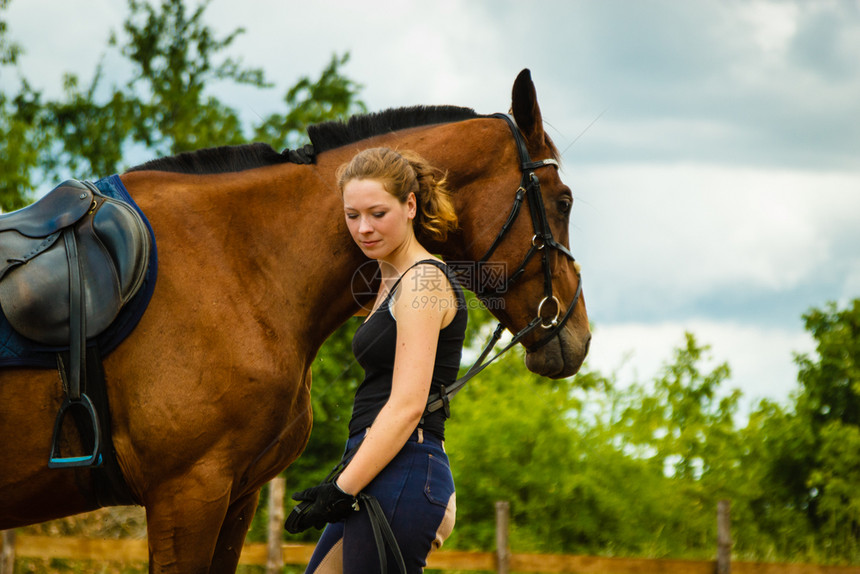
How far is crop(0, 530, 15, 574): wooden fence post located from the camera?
323 inches

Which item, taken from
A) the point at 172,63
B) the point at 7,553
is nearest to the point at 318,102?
the point at 172,63

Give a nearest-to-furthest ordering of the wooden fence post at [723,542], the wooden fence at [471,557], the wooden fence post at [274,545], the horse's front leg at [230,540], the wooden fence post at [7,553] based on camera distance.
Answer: the horse's front leg at [230,540] < the wooden fence at [471,557] < the wooden fence post at [7,553] < the wooden fence post at [274,545] < the wooden fence post at [723,542]

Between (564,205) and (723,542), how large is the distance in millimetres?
6832

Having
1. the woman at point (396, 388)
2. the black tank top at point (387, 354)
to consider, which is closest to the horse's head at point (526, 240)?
the woman at point (396, 388)

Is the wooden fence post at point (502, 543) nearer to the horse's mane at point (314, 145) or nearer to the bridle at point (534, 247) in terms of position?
the bridle at point (534, 247)

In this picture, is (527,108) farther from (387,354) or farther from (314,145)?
(387,354)

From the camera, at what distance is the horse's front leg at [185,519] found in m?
2.81

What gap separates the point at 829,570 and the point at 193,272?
28.1ft

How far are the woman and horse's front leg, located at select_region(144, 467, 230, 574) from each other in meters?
0.45

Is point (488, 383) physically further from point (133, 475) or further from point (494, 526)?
point (133, 475)

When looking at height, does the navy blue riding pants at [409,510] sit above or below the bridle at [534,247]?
below

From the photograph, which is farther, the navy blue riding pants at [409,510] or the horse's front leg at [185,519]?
the horse's front leg at [185,519]

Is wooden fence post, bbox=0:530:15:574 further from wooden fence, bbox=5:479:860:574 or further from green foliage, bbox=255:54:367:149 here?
green foliage, bbox=255:54:367:149

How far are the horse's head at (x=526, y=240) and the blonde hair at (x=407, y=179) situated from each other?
0.57 metres
